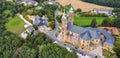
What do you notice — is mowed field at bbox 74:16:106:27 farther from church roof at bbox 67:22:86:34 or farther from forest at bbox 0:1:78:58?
forest at bbox 0:1:78:58

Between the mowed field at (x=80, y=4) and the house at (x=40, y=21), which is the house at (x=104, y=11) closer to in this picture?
the mowed field at (x=80, y=4)

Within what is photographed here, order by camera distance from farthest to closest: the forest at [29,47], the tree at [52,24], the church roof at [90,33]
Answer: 1. the tree at [52,24]
2. the church roof at [90,33]
3. the forest at [29,47]

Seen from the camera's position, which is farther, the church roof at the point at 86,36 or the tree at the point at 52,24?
the tree at the point at 52,24

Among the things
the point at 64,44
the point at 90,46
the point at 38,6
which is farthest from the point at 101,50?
the point at 38,6

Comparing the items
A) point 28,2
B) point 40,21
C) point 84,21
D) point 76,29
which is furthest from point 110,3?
point 76,29

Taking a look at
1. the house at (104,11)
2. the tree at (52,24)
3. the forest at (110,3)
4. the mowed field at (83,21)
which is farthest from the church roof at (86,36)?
the forest at (110,3)

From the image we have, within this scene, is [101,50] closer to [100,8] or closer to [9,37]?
[9,37]

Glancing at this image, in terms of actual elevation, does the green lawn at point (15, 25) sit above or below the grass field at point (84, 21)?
below
